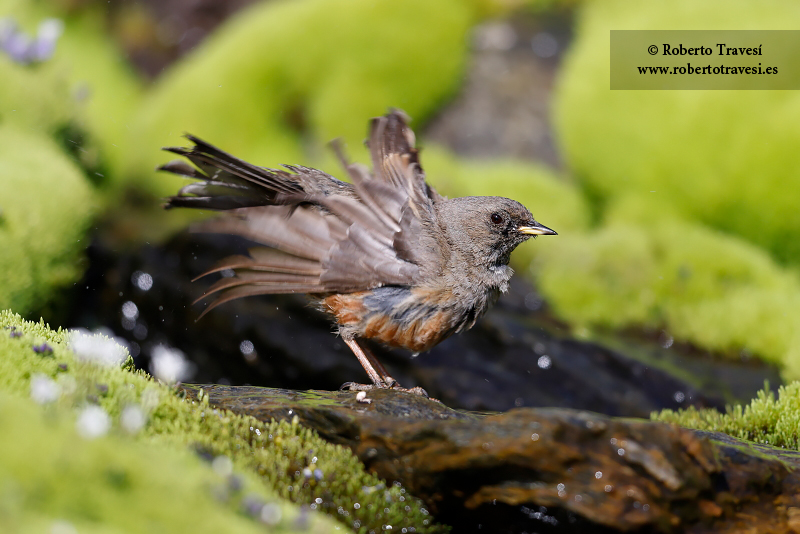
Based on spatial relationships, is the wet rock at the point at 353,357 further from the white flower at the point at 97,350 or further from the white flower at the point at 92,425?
the white flower at the point at 92,425

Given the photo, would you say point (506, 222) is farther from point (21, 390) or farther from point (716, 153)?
point (716, 153)

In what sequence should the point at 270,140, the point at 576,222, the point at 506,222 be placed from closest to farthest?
the point at 506,222 < the point at 576,222 < the point at 270,140

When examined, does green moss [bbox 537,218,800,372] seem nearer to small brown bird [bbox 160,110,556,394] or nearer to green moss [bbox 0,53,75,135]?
small brown bird [bbox 160,110,556,394]

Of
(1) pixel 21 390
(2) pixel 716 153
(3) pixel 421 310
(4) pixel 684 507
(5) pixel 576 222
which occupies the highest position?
(2) pixel 716 153

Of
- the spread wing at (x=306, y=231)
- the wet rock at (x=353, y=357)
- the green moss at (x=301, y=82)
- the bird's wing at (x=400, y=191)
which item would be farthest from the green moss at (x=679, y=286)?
the green moss at (x=301, y=82)

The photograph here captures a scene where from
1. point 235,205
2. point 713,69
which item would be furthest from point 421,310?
point 713,69

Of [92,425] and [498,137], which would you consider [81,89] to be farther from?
[92,425]

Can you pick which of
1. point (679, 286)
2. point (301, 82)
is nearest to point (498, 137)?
point (301, 82)

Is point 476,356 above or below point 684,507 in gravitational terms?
above
